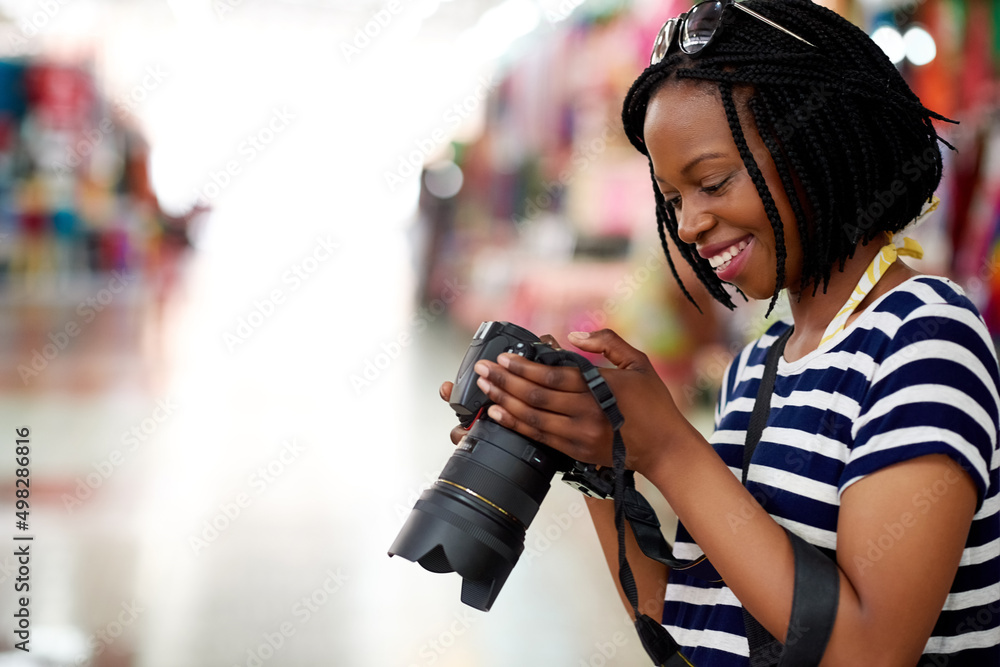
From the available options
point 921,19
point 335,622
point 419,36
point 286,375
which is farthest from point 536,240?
point 419,36

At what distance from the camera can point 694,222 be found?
72cm

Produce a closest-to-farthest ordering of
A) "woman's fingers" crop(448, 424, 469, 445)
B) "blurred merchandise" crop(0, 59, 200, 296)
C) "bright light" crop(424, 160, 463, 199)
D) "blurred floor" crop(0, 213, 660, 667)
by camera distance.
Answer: "woman's fingers" crop(448, 424, 469, 445) → "blurred floor" crop(0, 213, 660, 667) → "blurred merchandise" crop(0, 59, 200, 296) → "bright light" crop(424, 160, 463, 199)

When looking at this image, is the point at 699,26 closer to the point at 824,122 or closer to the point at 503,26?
the point at 824,122

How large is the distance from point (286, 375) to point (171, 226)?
753 cm

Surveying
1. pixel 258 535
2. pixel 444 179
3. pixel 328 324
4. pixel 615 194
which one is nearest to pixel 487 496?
pixel 258 535

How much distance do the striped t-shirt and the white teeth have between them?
11 cm

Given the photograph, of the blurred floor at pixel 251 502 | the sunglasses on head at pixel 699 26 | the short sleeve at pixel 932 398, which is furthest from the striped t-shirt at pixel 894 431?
the blurred floor at pixel 251 502

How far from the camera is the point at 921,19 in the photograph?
2.40 meters

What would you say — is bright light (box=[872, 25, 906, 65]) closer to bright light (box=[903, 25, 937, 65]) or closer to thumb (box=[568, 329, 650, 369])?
bright light (box=[903, 25, 937, 65])

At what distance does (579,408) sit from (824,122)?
0.31m

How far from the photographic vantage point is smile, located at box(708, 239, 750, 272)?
727 millimetres

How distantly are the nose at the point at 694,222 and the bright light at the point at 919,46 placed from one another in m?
2.01

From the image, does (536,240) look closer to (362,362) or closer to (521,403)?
(362,362)

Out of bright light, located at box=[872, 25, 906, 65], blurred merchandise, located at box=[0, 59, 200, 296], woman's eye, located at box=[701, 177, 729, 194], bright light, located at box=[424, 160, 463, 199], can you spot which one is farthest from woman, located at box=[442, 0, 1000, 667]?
blurred merchandise, located at box=[0, 59, 200, 296]
